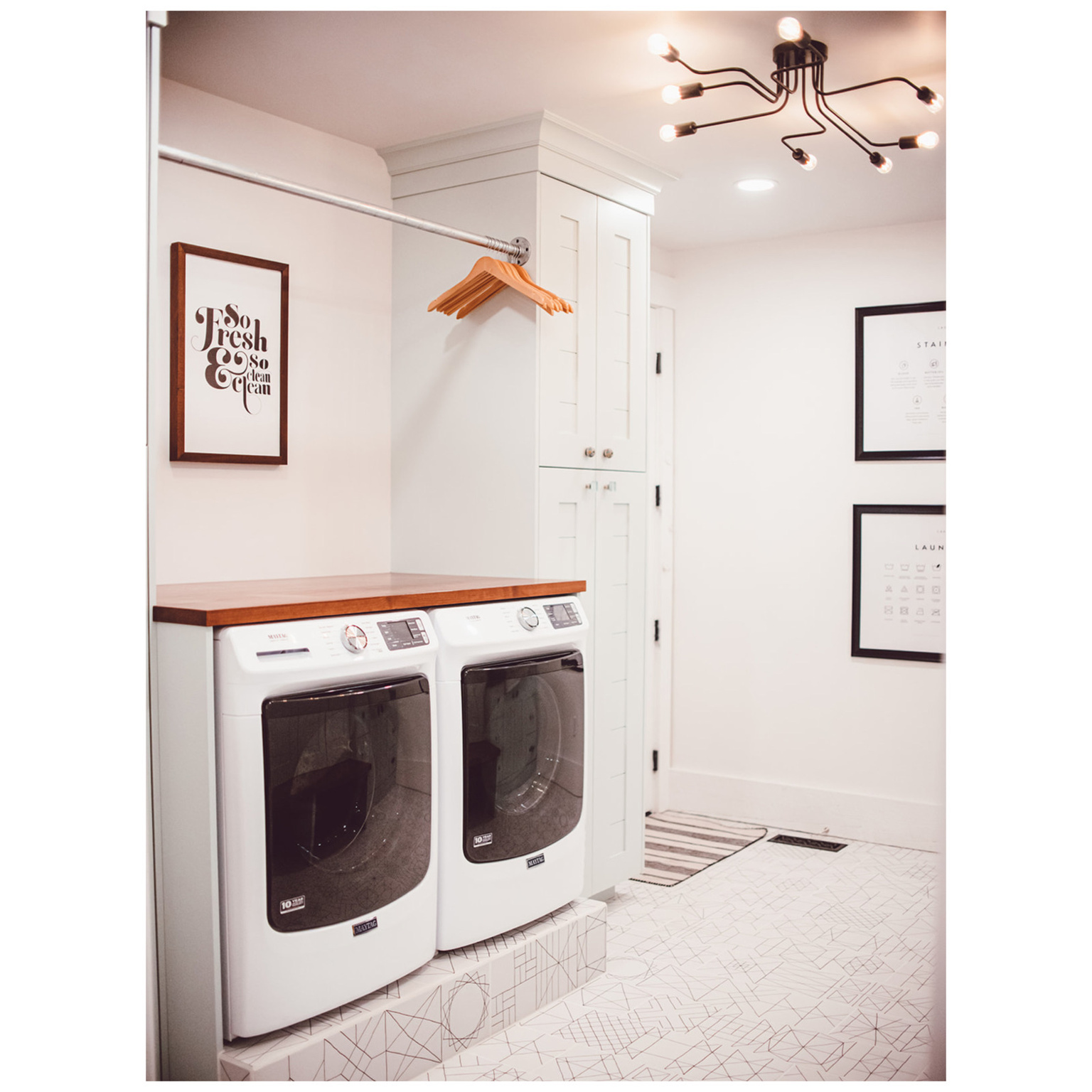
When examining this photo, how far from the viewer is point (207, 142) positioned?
9.18 ft

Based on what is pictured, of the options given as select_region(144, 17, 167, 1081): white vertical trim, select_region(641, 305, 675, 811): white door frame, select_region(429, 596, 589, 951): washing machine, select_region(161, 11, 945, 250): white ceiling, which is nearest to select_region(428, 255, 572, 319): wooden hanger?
select_region(161, 11, 945, 250): white ceiling

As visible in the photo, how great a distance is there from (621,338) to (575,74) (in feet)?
3.03

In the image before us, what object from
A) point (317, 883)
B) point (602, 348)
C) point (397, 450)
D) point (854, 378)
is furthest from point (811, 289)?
point (317, 883)

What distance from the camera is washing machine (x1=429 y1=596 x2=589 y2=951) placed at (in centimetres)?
242

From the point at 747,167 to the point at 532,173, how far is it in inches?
33.2

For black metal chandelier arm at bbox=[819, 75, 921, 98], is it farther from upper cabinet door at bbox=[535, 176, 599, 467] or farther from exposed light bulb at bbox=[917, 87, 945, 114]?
upper cabinet door at bbox=[535, 176, 599, 467]

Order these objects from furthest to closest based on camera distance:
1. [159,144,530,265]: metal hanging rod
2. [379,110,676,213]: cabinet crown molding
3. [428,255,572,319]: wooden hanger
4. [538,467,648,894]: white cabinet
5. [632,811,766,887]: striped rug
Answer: [632,811,766,887]: striped rug, [538,467,648,894]: white cabinet, [379,110,676,213]: cabinet crown molding, [428,255,572,319]: wooden hanger, [159,144,530,265]: metal hanging rod

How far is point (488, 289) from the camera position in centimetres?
298

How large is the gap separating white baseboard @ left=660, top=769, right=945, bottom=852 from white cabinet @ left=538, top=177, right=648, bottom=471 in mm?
1749

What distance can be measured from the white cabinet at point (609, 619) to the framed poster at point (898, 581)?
120 cm

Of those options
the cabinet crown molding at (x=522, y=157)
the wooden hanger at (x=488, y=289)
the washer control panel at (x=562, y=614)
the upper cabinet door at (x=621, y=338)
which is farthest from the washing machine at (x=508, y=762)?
the cabinet crown molding at (x=522, y=157)

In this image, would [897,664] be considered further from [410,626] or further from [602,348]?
[410,626]

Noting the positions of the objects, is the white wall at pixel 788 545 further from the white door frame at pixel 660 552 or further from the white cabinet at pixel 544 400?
the white cabinet at pixel 544 400

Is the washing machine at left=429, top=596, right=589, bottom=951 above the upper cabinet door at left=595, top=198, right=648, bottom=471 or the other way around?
the other way around
